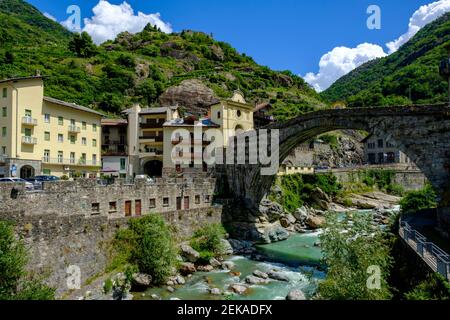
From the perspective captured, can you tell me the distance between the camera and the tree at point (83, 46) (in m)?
93.8

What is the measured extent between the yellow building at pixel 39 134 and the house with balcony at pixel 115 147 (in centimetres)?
675

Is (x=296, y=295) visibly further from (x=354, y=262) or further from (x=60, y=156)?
(x=60, y=156)

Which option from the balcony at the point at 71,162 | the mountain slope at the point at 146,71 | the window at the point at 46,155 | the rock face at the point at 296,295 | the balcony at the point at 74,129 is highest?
the mountain slope at the point at 146,71

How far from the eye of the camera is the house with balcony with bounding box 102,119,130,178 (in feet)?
163

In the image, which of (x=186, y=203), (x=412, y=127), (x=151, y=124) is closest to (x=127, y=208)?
(x=186, y=203)

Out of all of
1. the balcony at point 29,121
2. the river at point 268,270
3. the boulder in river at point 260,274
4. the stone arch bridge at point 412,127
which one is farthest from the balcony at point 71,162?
the boulder in river at point 260,274

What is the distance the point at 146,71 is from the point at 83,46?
19.5 meters

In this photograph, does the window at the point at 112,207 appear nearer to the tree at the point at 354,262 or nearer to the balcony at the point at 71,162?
the balcony at the point at 71,162

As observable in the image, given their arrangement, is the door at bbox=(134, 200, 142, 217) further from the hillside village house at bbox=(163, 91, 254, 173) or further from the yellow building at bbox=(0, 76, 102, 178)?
the hillside village house at bbox=(163, 91, 254, 173)

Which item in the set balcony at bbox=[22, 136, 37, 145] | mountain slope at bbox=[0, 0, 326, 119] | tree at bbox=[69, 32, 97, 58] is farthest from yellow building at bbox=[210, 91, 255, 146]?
tree at bbox=[69, 32, 97, 58]

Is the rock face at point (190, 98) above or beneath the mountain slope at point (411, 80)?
beneath

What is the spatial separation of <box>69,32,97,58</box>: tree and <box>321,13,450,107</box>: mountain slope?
76721 mm

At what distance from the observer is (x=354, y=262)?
1388 cm
